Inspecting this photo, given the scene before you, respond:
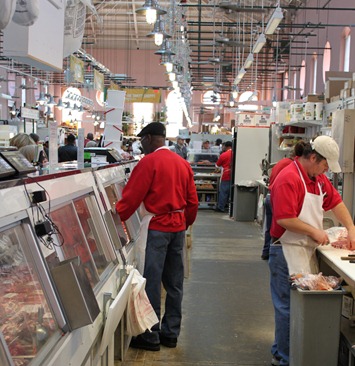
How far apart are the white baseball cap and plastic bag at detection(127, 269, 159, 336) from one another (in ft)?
5.06

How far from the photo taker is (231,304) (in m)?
5.82

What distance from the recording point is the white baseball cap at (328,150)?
365 cm

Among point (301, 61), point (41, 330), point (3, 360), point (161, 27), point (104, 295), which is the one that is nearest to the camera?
point (3, 360)

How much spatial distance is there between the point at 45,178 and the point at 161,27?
20.9 ft

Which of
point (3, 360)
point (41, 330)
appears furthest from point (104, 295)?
point (3, 360)

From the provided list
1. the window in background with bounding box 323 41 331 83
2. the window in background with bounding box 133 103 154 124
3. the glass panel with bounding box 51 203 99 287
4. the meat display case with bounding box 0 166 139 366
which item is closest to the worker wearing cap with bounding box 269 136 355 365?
the glass panel with bounding box 51 203 99 287

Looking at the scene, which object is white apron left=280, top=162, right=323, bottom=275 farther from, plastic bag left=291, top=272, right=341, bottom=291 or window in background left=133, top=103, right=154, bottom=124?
window in background left=133, top=103, right=154, bottom=124

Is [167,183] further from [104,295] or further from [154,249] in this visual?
[104,295]

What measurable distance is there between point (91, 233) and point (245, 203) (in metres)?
8.89

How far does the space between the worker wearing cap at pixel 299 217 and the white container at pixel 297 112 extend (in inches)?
192

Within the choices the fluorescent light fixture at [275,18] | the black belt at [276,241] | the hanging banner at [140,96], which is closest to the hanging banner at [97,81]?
the hanging banner at [140,96]

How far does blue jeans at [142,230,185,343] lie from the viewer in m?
4.24

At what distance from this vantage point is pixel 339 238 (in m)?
4.09

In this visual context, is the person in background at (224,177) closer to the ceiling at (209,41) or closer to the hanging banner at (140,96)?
the ceiling at (209,41)
